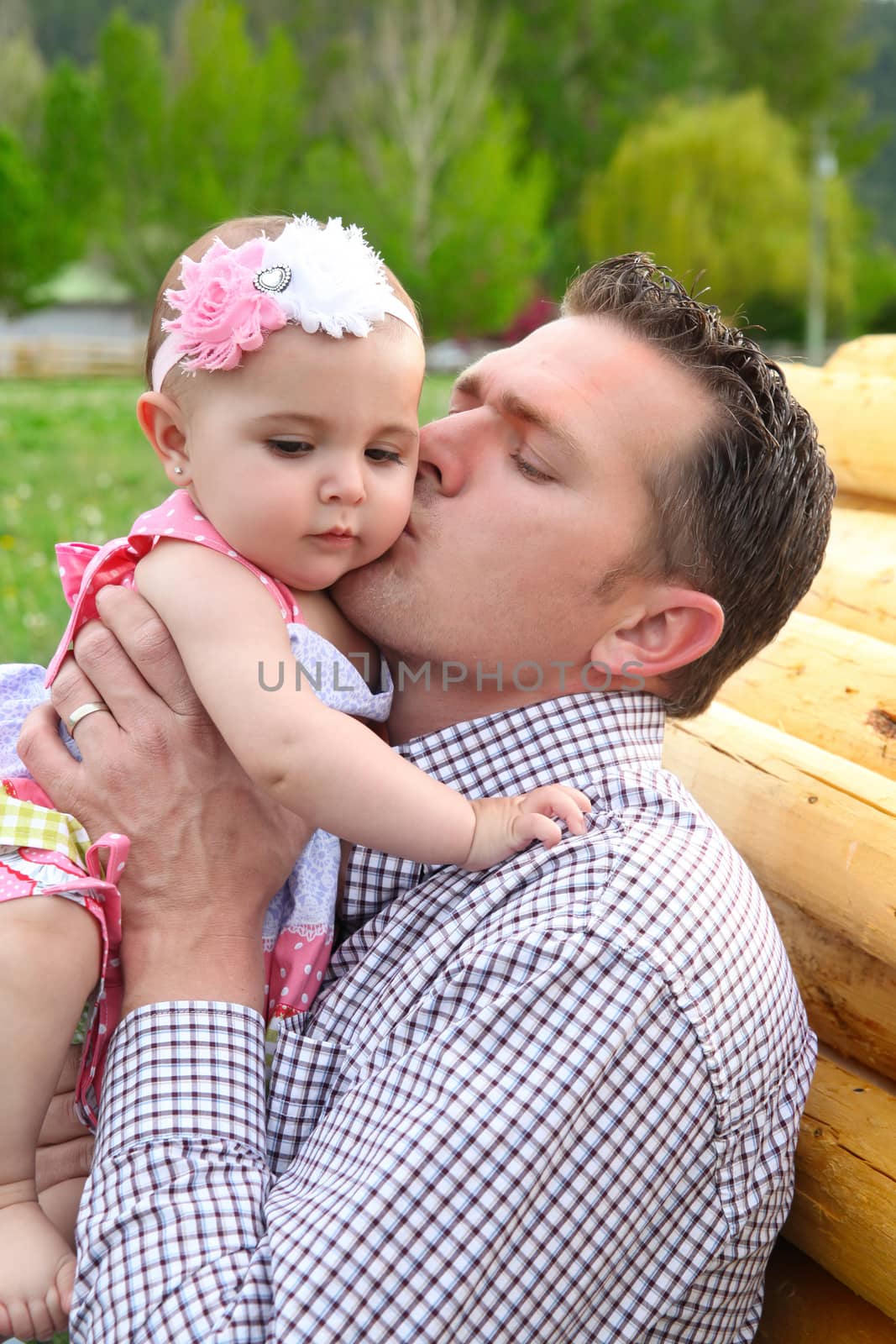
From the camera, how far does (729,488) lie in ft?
7.97

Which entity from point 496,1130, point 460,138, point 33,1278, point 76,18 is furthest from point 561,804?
point 76,18

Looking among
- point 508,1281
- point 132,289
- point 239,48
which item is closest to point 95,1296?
point 508,1281

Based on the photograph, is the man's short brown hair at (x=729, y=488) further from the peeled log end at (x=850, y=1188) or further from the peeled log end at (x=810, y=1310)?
the peeled log end at (x=810, y=1310)

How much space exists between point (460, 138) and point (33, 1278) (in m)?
37.6

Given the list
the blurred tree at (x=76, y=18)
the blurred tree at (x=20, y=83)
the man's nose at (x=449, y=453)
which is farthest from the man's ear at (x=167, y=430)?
the blurred tree at (x=76, y=18)

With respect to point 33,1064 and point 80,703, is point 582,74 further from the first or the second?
point 33,1064

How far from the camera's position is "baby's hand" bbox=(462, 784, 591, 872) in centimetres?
199

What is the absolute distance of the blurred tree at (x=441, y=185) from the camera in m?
34.4

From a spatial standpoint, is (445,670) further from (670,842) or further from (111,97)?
(111,97)

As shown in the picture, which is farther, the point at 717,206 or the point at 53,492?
the point at 717,206

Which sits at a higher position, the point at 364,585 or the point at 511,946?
the point at 364,585

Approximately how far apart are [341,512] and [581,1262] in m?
1.18

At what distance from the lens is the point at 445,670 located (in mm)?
2465

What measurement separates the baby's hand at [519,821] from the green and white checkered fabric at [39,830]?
624 millimetres
